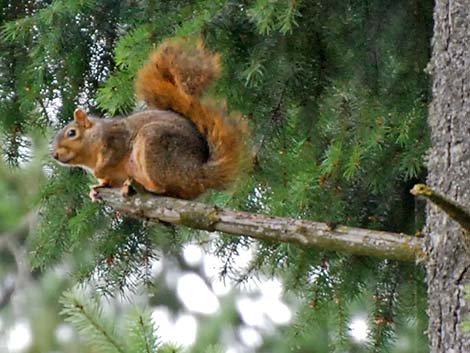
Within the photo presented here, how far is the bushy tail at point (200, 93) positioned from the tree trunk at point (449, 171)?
434 mm

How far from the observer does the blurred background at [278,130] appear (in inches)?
92.5

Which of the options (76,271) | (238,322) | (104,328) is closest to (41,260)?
(76,271)

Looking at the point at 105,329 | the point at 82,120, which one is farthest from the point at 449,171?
the point at 82,120

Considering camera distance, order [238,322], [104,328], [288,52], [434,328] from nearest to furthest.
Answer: [104,328], [434,328], [288,52], [238,322]

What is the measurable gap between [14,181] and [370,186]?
1.71m

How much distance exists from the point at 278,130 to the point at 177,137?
0.34 m

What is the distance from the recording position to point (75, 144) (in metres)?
2.38

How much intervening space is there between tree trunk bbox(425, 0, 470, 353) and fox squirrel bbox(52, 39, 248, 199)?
1.47 ft

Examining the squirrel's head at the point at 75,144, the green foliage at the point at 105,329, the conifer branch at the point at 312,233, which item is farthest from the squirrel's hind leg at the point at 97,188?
the green foliage at the point at 105,329

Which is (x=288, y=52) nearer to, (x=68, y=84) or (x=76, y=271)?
(x=68, y=84)

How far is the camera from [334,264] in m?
2.62

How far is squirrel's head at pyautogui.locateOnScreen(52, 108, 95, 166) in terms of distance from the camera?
7.79ft

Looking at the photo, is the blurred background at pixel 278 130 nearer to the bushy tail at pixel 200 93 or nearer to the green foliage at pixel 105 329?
the bushy tail at pixel 200 93

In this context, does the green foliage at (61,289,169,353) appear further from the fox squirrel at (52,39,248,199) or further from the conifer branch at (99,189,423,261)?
the fox squirrel at (52,39,248,199)
